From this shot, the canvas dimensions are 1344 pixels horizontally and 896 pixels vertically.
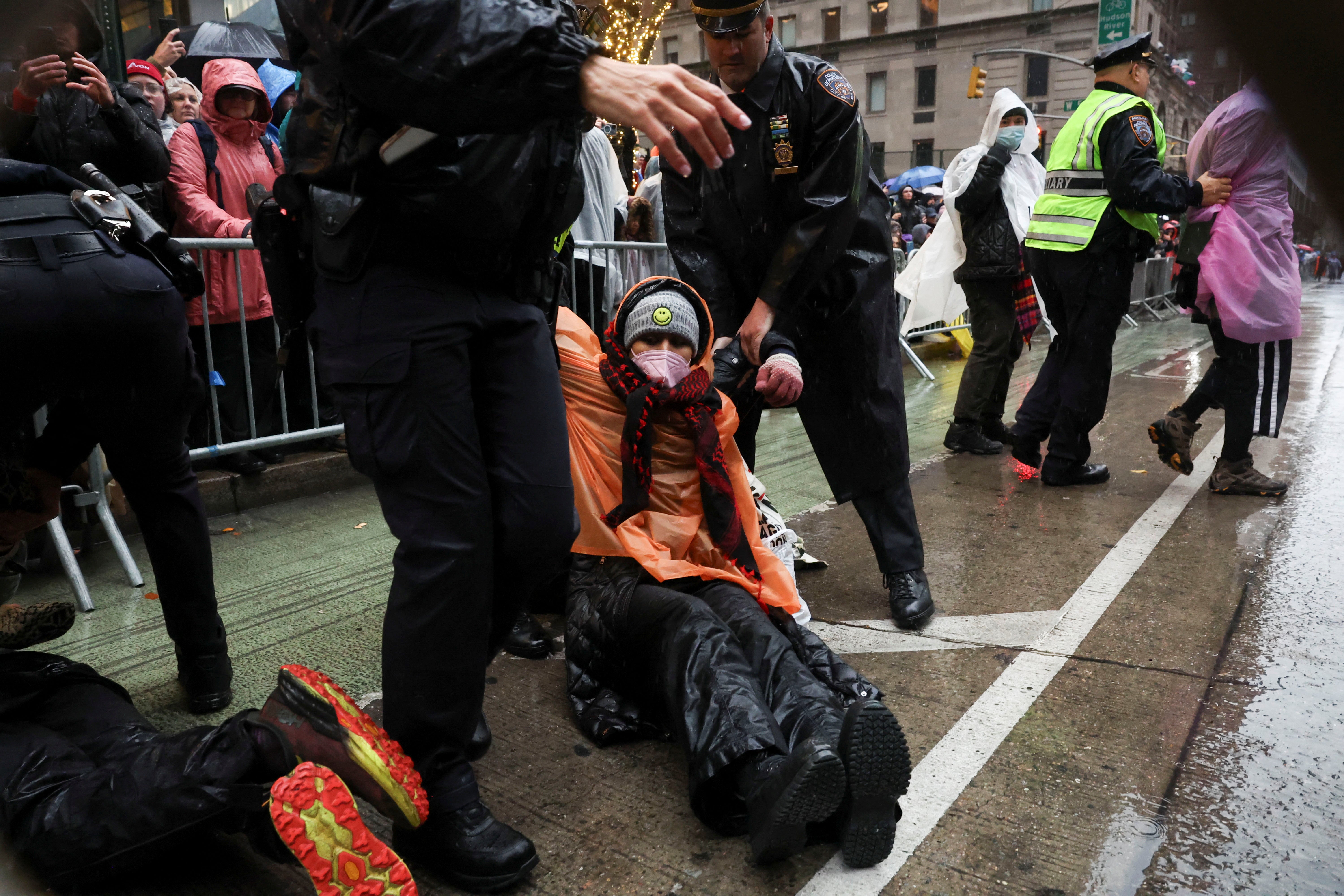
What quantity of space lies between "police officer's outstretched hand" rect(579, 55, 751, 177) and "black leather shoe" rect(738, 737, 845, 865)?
1.14 metres

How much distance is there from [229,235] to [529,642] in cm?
283

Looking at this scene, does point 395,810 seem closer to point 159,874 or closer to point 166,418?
point 159,874

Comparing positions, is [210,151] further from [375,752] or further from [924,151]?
[924,151]

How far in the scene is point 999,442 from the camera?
20.5 feet

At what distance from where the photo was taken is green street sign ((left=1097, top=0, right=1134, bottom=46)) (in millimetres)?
588

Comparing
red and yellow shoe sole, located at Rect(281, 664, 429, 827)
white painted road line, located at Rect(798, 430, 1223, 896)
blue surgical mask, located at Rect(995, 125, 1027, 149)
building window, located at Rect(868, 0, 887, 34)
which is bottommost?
white painted road line, located at Rect(798, 430, 1223, 896)

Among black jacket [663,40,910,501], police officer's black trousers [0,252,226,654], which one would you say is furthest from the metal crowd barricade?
black jacket [663,40,910,501]

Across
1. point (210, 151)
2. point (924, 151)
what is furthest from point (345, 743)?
point (924, 151)

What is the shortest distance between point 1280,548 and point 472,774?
3.66 m

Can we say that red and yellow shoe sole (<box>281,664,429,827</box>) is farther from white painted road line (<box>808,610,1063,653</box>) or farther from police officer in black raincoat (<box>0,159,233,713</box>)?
white painted road line (<box>808,610,1063,653</box>)

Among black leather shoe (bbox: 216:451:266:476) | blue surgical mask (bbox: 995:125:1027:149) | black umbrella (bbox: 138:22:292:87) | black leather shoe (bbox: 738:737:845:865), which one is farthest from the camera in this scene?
black umbrella (bbox: 138:22:292:87)

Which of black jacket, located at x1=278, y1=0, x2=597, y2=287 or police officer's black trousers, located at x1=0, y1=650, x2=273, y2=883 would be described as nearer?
black jacket, located at x1=278, y1=0, x2=597, y2=287

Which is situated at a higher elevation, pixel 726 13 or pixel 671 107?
pixel 726 13

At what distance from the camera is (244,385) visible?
192 inches
